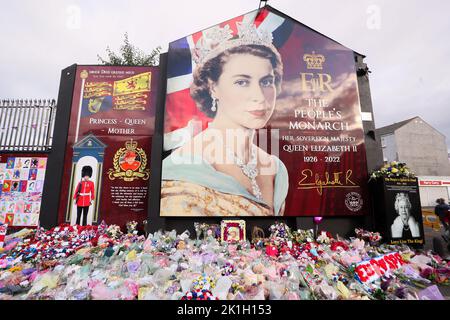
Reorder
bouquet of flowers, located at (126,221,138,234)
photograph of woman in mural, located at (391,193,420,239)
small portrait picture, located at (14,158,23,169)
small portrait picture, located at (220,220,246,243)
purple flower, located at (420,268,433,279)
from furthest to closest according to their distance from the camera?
small portrait picture, located at (14,158,23,169) < bouquet of flowers, located at (126,221,138,234) < small portrait picture, located at (220,220,246,243) < photograph of woman in mural, located at (391,193,420,239) < purple flower, located at (420,268,433,279)

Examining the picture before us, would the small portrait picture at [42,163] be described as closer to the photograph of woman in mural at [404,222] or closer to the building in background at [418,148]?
the photograph of woman in mural at [404,222]

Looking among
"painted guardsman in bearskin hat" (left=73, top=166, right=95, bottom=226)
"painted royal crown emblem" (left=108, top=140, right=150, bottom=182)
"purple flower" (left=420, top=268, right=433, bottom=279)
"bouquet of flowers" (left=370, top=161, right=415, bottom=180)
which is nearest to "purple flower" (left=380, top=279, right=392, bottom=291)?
"purple flower" (left=420, top=268, right=433, bottom=279)

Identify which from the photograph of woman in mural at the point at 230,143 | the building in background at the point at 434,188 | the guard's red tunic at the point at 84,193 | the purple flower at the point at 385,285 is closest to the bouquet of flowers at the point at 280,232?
the photograph of woman in mural at the point at 230,143

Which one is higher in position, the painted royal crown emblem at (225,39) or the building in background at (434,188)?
the painted royal crown emblem at (225,39)

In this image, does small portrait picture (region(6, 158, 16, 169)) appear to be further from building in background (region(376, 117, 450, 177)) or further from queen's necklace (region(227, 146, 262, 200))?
building in background (region(376, 117, 450, 177))

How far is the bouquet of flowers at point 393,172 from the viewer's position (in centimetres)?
596

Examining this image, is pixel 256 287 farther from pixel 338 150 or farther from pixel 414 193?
pixel 414 193

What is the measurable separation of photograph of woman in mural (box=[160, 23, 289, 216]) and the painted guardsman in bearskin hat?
229 centimetres

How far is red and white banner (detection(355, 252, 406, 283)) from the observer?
346 centimetres

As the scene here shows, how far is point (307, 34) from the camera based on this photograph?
694 centimetres

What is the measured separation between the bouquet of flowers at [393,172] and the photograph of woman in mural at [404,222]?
49 cm
